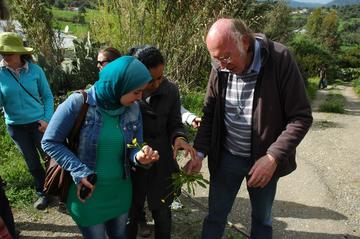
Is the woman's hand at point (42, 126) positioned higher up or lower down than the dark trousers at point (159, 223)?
higher up

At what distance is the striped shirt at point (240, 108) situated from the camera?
2.40 meters

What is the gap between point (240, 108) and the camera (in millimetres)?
2477

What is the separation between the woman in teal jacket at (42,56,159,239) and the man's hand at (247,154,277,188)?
616 millimetres

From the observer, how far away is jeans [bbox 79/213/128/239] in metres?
2.28

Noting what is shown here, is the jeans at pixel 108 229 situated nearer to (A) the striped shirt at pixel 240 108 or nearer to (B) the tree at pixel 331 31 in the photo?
(A) the striped shirt at pixel 240 108

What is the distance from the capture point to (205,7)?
25.4 feet

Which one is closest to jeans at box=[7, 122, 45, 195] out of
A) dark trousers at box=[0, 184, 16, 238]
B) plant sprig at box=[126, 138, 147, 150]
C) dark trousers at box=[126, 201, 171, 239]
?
dark trousers at box=[0, 184, 16, 238]

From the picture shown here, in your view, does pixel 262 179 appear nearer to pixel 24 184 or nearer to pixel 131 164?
pixel 131 164

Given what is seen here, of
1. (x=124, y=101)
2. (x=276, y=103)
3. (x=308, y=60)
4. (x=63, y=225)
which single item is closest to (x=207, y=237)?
(x=276, y=103)

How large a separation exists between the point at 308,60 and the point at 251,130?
27905 mm

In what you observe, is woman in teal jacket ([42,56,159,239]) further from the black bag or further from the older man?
the older man

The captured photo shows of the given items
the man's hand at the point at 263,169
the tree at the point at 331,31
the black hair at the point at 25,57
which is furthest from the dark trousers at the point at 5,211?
the tree at the point at 331,31

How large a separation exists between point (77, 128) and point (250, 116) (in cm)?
105

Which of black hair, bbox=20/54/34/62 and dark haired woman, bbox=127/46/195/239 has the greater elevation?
black hair, bbox=20/54/34/62
